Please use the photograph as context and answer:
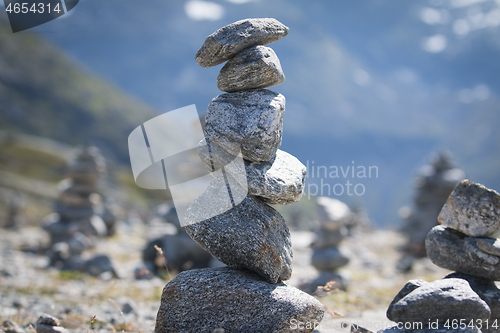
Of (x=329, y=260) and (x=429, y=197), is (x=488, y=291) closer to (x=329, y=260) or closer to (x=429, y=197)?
(x=329, y=260)

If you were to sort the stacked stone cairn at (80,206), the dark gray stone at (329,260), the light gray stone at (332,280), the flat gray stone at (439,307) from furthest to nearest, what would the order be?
1. the stacked stone cairn at (80,206)
2. the dark gray stone at (329,260)
3. the light gray stone at (332,280)
4. the flat gray stone at (439,307)

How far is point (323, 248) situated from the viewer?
12.1 meters

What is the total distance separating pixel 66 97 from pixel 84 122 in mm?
17203

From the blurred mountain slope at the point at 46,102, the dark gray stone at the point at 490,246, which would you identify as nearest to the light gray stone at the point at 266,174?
the dark gray stone at the point at 490,246

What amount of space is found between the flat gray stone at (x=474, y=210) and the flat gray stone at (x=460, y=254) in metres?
0.16

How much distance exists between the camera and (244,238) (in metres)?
4.49

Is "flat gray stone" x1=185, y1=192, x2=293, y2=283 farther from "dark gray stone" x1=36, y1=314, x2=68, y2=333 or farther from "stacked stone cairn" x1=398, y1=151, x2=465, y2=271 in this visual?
"stacked stone cairn" x1=398, y1=151, x2=465, y2=271

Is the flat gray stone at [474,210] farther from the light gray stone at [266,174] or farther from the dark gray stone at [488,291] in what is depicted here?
the light gray stone at [266,174]

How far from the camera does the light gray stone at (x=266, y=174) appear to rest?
4.50 m

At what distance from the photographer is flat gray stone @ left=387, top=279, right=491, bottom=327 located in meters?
3.93

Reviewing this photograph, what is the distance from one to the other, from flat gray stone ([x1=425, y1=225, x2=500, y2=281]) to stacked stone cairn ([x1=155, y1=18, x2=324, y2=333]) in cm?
238

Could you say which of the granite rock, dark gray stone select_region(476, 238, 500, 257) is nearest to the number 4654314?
the granite rock

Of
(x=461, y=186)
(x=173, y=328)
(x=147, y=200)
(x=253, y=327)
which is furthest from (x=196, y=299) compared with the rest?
(x=147, y=200)

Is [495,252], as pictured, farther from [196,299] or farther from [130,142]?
[130,142]
